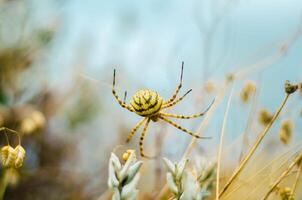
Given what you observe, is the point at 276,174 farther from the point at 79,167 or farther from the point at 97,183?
the point at 79,167

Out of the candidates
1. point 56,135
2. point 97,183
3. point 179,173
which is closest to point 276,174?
point 179,173

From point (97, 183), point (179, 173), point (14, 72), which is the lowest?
point (179, 173)

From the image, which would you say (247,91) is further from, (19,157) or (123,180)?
(123,180)

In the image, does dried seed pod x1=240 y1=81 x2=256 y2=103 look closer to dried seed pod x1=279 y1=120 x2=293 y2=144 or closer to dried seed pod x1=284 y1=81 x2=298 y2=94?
dried seed pod x1=279 y1=120 x2=293 y2=144

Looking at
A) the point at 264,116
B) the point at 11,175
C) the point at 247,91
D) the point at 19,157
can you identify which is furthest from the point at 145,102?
the point at 11,175

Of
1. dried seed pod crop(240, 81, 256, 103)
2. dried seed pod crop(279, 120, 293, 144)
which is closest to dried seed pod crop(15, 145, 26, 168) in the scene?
dried seed pod crop(279, 120, 293, 144)

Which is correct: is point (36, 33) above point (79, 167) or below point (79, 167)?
above

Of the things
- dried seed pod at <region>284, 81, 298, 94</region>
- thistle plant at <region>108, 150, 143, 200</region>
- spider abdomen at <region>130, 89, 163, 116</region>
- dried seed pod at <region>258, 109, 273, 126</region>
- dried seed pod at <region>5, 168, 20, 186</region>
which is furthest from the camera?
dried seed pod at <region>5, 168, 20, 186</region>
